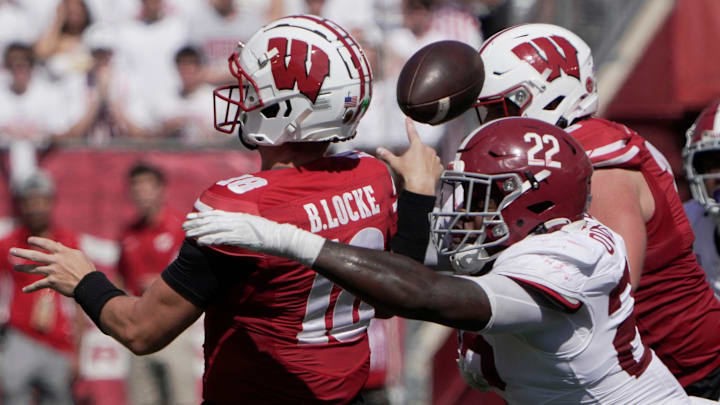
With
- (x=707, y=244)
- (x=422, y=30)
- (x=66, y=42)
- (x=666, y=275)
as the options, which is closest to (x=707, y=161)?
(x=707, y=244)

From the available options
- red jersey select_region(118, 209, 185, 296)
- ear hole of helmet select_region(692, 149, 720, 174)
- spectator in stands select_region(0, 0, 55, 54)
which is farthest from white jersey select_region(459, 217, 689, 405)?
spectator in stands select_region(0, 0, 55, 54)

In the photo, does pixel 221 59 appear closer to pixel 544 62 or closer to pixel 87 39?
pixel 87 39

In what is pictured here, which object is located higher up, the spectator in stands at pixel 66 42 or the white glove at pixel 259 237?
the white glove at pixel 259 237

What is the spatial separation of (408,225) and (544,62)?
759 millimetres

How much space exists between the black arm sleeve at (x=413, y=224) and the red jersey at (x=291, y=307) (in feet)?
0.24

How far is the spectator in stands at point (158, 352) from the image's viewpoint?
24.5ft

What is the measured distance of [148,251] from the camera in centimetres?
754

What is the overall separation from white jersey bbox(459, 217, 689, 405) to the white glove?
445mm

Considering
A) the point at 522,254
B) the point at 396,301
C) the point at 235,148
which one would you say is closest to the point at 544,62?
the point at 522,254

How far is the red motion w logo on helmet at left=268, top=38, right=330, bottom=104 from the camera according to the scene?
3.16 meters

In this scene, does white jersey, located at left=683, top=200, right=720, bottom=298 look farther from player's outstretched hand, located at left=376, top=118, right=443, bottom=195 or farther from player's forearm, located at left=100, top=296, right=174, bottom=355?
player's forearm, located at left=100, top=296, right=174, bottom=355

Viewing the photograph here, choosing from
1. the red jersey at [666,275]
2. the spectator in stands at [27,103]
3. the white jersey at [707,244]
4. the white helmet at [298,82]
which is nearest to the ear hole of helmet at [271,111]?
the white helmet at [298,82]

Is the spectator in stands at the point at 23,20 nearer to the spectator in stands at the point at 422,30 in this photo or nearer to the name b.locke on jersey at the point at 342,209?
the spectator in stands at the point at 422,30

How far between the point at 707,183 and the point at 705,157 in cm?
12
